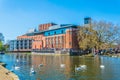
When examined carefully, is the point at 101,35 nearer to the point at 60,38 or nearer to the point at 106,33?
the point at 106,33

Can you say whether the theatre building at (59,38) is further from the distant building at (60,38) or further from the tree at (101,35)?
the tree at (101,35)

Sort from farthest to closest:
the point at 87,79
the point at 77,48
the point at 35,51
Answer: the point at 35,51, the point at 77,48, the point at 87,79

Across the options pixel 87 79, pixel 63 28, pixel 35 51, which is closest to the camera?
pixel 87 79

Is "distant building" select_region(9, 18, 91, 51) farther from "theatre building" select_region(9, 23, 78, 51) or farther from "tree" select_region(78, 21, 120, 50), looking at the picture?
"tree" select_region(78, 21, 120, 50)

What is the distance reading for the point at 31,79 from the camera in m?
30.8

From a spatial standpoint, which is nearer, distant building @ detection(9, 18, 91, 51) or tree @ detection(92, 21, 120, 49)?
tree @ detection(92, 21, 120, 49)

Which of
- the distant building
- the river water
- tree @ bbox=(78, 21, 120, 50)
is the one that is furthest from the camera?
the distant building

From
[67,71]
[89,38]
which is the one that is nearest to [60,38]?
[89,38]

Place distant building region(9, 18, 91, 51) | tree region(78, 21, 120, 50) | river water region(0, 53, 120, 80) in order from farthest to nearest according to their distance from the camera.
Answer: distant building region(9, 18, 91, 51) < tree region(78, 21, 120, 50) < river water region(0, 53, 120, 80)

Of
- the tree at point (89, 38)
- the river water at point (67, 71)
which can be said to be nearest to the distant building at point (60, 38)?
the tree at point (89, 38)

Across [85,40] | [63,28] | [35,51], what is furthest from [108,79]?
[35,51]

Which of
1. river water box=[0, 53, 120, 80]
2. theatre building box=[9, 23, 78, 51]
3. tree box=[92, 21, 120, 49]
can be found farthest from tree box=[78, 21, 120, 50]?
river water box=[0, 53, 120, 80]

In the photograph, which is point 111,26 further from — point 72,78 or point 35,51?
point 72,78

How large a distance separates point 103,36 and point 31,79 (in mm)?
93062
